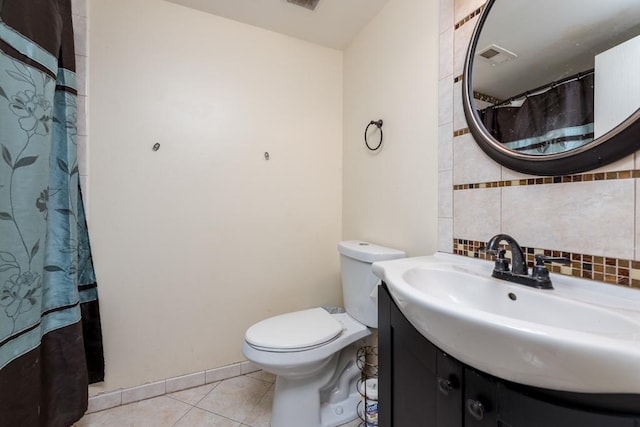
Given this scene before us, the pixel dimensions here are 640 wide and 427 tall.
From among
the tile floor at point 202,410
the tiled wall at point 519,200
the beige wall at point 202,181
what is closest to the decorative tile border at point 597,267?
the tiled wall at point 519,200

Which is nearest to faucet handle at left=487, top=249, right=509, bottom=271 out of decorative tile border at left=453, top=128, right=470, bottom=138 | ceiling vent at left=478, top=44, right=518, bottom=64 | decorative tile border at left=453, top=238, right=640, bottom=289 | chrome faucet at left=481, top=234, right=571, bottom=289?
chrome faucet at left=481, top=234, right=571, bottom=289

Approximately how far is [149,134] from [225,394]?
1444mm

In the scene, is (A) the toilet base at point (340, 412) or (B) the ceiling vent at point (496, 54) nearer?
(B) the ceiling vent at point (496, 54)

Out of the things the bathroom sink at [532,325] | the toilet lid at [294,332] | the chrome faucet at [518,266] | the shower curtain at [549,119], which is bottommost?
the toilet lid at [294,332]

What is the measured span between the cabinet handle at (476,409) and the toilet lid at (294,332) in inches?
27.5

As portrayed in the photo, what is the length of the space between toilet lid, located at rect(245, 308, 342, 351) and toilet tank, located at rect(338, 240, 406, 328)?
13 cm

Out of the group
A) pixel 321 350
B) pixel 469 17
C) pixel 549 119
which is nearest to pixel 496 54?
pixel 469 17

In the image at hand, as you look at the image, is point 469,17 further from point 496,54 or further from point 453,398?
point 453,398

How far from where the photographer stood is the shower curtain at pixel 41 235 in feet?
2.87

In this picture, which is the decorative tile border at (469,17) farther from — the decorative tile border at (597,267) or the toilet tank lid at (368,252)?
the toilet tank lid at (368,252)

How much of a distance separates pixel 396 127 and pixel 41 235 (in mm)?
1522

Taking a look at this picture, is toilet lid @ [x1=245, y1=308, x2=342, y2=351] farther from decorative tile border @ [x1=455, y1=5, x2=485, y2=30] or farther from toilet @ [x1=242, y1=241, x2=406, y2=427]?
decorative tile border @ [x1=455, y1=5, x2=485, y2=30]

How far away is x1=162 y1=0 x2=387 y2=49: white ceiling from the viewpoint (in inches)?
57.2

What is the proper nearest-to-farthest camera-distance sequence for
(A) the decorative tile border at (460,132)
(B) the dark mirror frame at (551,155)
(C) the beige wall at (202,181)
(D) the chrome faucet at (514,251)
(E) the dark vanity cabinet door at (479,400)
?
(E) the dark vanity cabinet door at (479,400) → (B) the dark mirror frame at (551,155) → (D) the chrome faucet at (514,251) → (A) the decorative tile border at (460,132) → (C) the beige wall at (202,181)
